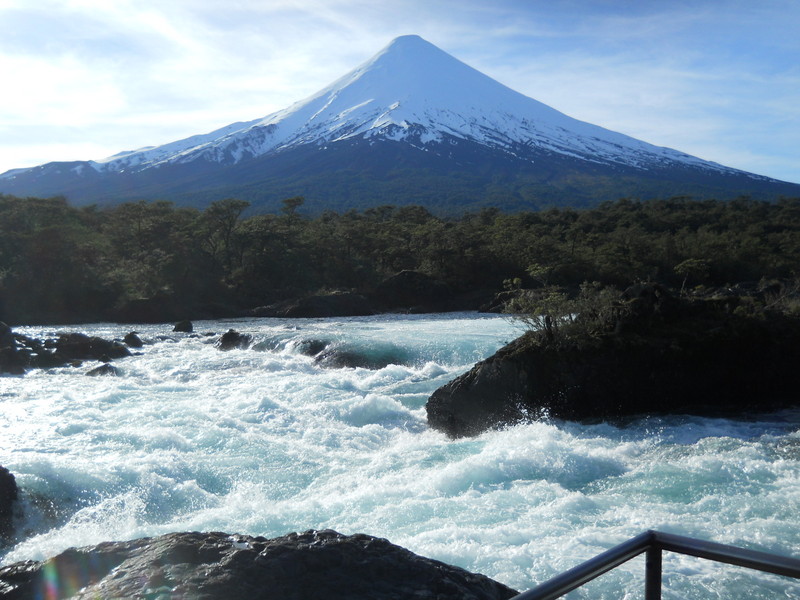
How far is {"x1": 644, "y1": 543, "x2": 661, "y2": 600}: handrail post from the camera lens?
5.16ft

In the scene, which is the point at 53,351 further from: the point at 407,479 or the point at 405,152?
the point at 405,152

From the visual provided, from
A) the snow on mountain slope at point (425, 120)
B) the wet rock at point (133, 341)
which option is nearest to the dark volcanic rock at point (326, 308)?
the wet rock at point (133, 341)

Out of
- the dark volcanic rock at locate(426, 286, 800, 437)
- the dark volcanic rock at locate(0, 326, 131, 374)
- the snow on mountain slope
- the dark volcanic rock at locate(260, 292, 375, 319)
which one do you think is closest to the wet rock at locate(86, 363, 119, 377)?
the dark volcanic rock at locate(0, 326, 131, 374)

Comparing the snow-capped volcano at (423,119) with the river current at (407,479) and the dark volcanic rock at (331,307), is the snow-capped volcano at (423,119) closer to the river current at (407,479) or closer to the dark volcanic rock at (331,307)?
the dark volcanic rock at (331,307)

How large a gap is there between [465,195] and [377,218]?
1378 inches

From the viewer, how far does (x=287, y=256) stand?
29750 millimetres

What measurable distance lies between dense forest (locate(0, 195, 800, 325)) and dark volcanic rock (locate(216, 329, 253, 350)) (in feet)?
31.0

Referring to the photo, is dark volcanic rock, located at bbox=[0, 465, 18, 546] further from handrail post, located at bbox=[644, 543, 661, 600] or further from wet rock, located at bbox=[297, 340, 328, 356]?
wet rock, located at bbox=[297, 340, 328, 356]

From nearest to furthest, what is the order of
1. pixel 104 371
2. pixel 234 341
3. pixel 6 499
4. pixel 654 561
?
1. pixel 654 561
2. pixel 6 499
3. pixel 104 371
4. pixel 234 341

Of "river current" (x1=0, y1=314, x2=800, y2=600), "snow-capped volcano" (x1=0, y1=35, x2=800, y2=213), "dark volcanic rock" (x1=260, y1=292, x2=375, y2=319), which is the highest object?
"snow-capped volcano" (x1=0, y1=35, x2=800, y2=213)

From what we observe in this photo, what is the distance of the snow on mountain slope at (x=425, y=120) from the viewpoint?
9306cm

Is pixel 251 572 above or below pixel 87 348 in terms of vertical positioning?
above

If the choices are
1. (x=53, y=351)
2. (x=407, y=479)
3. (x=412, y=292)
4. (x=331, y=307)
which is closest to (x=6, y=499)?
(x=407, y=479)

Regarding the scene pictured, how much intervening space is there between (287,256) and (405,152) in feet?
203
